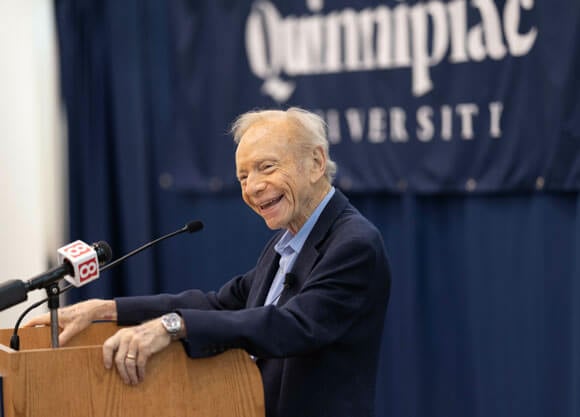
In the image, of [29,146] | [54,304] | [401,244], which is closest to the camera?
[54,304]

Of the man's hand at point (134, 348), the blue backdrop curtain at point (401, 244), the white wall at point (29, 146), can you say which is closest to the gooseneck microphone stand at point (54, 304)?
the man's hand at point (134, 348)

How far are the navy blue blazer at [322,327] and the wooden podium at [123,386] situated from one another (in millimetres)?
47

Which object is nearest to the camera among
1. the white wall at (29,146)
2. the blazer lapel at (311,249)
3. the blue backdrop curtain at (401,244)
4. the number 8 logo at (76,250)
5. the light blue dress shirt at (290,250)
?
the number 8 logo at (76,250)

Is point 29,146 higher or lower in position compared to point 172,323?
higher

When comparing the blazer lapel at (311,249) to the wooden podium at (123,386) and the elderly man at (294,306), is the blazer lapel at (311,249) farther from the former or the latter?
the wooden podium at (123,386)

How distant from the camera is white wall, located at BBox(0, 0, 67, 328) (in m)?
4.00

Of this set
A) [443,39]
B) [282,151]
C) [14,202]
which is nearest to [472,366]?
[443,39]

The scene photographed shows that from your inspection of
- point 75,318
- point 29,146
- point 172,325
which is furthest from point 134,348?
point 29,146

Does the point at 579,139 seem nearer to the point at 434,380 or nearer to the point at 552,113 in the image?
the point at 552,113

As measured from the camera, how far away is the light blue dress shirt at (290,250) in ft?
6.87

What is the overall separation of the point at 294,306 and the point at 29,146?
2.68 metres

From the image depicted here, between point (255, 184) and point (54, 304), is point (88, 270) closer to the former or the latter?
point (54, 304)

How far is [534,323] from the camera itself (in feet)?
10.8

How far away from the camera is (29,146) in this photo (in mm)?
4105
